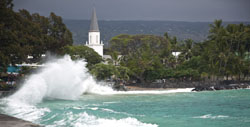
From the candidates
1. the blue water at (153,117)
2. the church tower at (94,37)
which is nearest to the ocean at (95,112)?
the blue water at (153,117)

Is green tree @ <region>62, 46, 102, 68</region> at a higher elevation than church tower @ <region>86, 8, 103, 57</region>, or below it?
below

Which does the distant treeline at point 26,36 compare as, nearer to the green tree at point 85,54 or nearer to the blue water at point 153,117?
the green tree at point 85,54

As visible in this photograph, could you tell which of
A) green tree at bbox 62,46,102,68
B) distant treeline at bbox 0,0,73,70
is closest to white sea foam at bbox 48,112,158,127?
distant treeline at bbox 0,0,73,70

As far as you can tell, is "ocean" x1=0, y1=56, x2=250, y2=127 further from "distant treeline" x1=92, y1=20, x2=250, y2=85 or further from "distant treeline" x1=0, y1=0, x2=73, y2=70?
"distant treeline" x1=92, y1=20, x2=250, y2=85

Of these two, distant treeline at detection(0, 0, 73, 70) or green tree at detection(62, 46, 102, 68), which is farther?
green tree at detection(62, 46, 102, 68)

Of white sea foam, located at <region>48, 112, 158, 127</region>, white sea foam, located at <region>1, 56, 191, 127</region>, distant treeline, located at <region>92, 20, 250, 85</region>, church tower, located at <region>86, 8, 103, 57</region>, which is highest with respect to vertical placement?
church tower, located at <region>86, 8, 103, 57</region>

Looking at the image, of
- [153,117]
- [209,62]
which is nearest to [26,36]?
[153,117]

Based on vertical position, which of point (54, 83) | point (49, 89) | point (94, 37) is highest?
point (94, 37)

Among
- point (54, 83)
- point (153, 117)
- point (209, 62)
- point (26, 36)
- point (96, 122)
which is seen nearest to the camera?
point (96, 122)

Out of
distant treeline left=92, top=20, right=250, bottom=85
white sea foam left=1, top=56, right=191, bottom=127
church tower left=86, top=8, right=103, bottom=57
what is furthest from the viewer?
church tower left=86, top=8, right=103, bottom=57

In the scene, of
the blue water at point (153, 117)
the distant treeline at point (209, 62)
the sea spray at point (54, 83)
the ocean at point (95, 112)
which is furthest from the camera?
the distant treeline at point (209, 62)

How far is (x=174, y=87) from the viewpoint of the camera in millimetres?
63438

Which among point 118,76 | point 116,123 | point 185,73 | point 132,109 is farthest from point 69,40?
point 116,123

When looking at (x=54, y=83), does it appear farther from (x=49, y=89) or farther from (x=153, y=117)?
(x=153, y=117)
